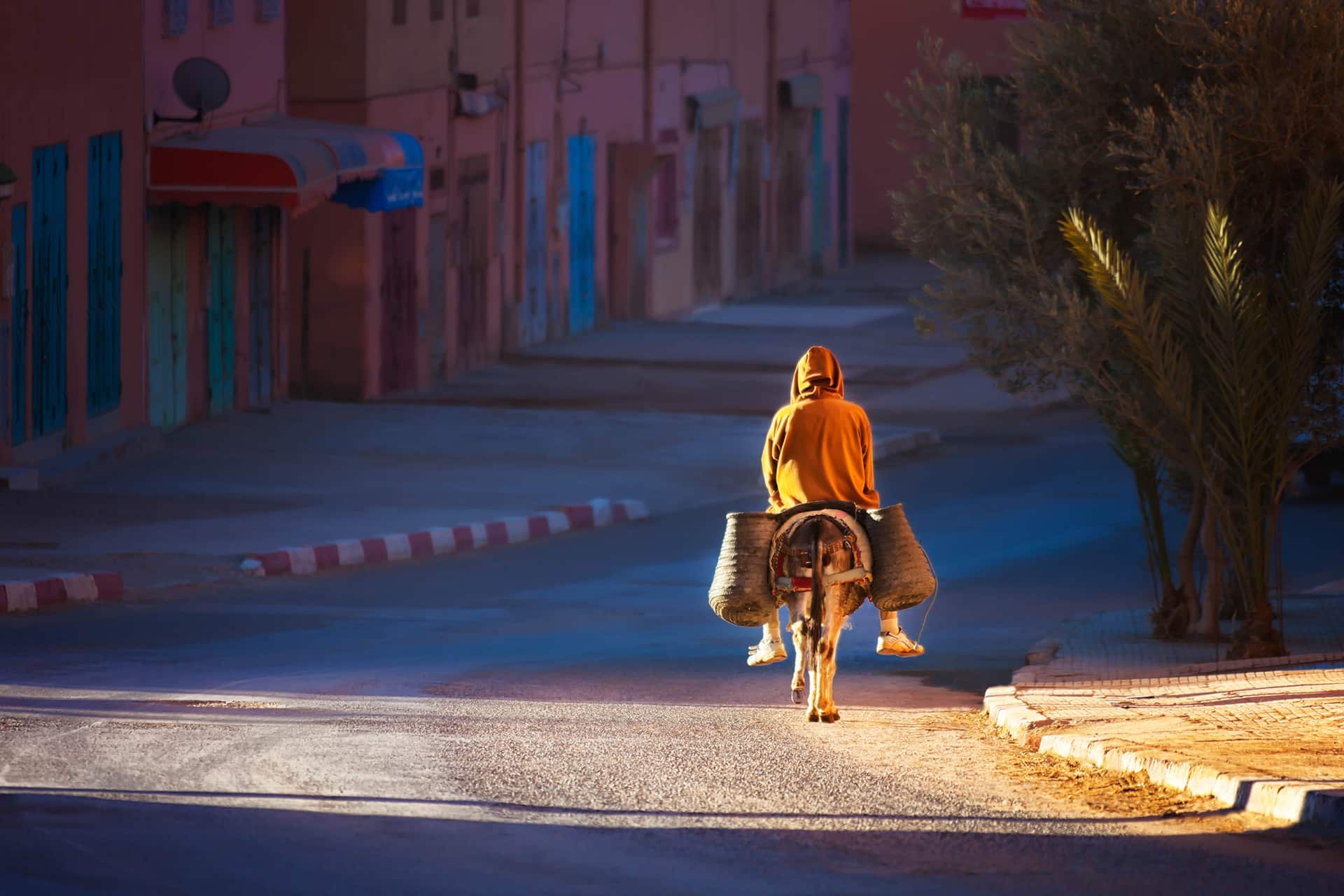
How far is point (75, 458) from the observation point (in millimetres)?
21469

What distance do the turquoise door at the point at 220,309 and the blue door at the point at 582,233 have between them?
40.3 ft

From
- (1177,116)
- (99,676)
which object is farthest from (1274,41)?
(99,676)

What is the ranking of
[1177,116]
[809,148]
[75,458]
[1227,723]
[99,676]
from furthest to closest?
[809,148] → [75,458] → [1177,116] → [99,676] → [1227,723]

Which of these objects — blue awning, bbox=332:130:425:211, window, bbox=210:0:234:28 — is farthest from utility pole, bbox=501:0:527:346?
window, bbox=210:0:234:28

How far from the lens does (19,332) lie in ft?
67.9

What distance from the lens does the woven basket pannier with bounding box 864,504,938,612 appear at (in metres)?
10.7

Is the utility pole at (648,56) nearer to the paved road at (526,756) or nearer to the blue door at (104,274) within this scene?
the blue door at (104,274)

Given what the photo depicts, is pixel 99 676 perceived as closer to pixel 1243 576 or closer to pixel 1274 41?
pixel 1243 576

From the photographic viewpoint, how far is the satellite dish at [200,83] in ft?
77.5

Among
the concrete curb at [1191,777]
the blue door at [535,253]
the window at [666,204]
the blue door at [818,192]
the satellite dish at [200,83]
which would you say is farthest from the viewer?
the blue door at [818,192]

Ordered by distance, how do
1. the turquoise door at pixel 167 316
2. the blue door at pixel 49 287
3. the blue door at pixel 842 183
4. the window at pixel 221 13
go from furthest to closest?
the blue door at pixel 842 183 < the window at pixel 221 13 < the turquoise door at pixel 167 316 < the blue door at pixel 49 287

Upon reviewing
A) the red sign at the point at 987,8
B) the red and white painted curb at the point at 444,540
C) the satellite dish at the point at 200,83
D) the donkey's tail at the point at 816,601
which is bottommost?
the red and white painted curb at the point at 444,540

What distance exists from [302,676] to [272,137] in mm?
13120

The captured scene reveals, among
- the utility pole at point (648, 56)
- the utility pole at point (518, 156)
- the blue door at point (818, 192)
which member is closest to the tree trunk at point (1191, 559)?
the utility pole at point (518, 156)
